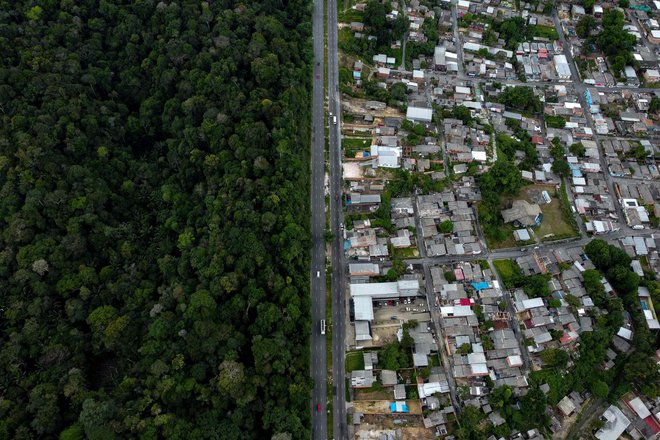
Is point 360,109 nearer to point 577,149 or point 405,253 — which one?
point 405,253

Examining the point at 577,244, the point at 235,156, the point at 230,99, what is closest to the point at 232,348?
Result: the point at 235,156

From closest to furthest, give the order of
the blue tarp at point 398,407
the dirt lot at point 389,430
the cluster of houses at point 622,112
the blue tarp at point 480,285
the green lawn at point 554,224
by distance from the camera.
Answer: the dirt lot at point 389,430
the blue tarp at point 398,407
the blue tarp at point 480,285
the green lawn at point 554,224
the cluster of houses at point 622,112

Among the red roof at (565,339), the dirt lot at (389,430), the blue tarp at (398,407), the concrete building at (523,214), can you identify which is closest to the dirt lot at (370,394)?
the blue tarp at (398,407)

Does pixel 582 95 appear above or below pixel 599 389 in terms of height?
above

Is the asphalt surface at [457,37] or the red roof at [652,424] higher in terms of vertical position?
the asphalt surface at [457,37]

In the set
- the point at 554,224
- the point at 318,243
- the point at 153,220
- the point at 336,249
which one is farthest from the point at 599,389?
the point at 153,220

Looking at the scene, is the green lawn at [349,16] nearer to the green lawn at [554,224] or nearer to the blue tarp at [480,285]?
the green lawn at [554,224]

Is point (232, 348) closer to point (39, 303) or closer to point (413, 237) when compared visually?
point (39, 303)
